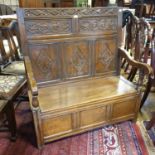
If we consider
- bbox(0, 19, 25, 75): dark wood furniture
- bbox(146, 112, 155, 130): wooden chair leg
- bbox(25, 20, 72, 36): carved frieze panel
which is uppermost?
bbox(25, 20, 72, 36): carved frieze panel

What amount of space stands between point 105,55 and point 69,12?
2.11ft

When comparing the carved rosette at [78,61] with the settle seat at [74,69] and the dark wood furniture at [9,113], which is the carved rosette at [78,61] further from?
the dark wood furniture at [9,113]

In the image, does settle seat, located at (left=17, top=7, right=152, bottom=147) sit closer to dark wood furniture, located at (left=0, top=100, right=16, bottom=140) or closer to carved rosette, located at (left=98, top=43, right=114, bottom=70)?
carved rosette, located at (left=98, top=43, right=114, bottom=70)

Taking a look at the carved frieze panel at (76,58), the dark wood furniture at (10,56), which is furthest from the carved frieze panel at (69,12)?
the dark wood furniture at (10,56)

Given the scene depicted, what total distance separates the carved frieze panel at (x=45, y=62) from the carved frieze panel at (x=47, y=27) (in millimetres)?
133

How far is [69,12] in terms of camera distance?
1640 millimetres

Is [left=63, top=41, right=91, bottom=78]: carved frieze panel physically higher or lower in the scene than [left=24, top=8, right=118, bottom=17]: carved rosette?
lower

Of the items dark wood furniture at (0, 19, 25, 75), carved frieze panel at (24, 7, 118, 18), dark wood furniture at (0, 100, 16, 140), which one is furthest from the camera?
dark wood furniture at (0, 19, 25, 75)

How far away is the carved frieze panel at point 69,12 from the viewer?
1.53 m

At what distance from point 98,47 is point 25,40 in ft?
2.62

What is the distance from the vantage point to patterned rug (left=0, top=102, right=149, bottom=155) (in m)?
1.55

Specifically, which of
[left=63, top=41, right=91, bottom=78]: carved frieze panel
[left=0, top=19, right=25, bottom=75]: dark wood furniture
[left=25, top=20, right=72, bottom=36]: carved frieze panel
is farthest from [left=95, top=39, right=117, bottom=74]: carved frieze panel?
[left=0, top=19, right=25, bottom=75]: dark wood furniture

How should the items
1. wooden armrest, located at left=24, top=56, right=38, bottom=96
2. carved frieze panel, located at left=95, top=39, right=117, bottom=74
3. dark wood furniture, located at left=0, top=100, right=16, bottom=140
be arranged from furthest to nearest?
carved frieze panel, located at left=95, top=39, right=117, bottom=74 → dark wood furniture, located at left=0, top=100, right=16, bottom=140 → wooden armrest, located at left=24, top=56, right=38, bottom=96

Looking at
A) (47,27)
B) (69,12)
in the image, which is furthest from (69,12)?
(47,27)
